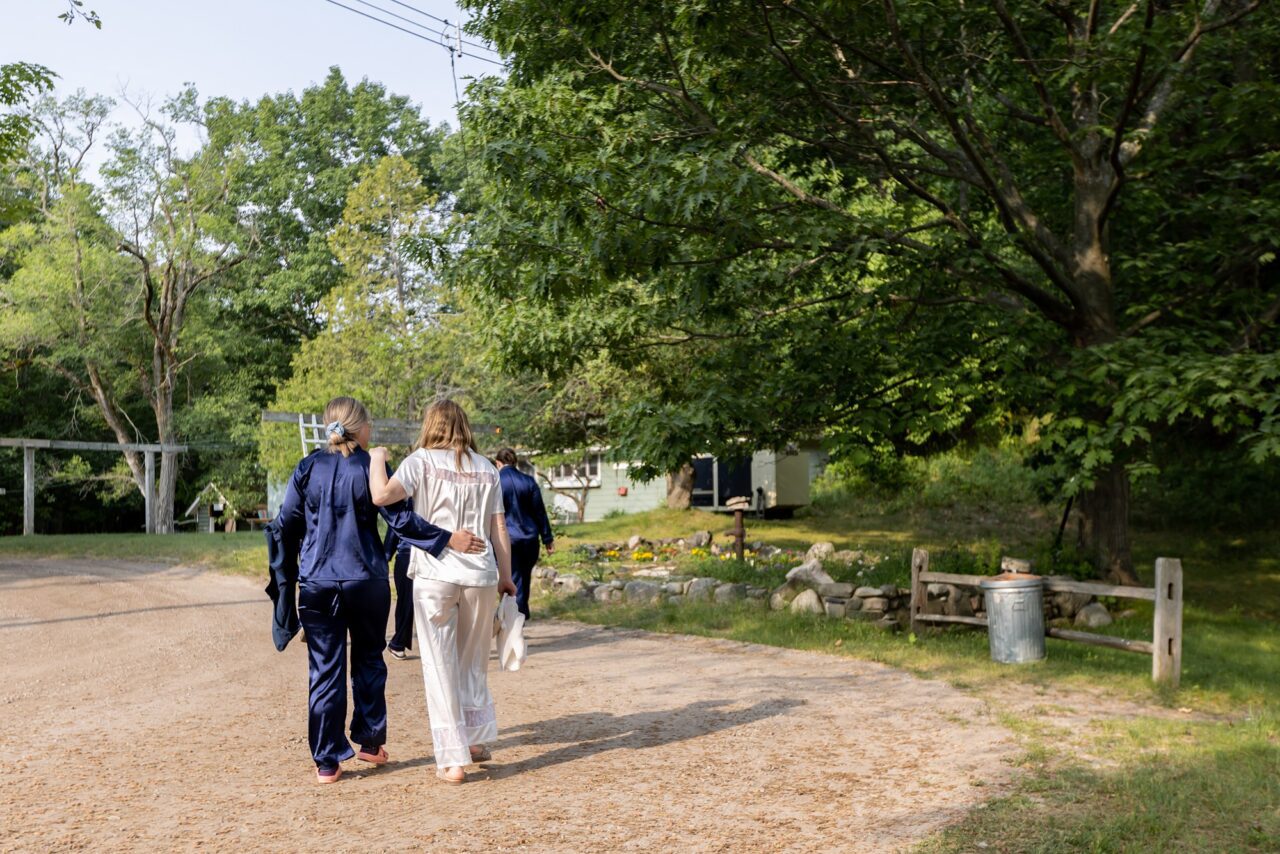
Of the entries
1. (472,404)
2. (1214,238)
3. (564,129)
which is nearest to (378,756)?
(564,129)

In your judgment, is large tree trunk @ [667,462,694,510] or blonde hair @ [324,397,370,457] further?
large tree trunk @ [667,462,694,510]

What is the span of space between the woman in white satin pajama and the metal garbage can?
5.54 metres

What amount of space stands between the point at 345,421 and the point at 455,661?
1.41 metres

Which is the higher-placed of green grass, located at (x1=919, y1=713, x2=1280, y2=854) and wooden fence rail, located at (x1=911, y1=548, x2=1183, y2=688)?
wooden fence rail, located at (x1=911, y1=548, x2=1183, y2=688)

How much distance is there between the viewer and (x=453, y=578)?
625 centimetres

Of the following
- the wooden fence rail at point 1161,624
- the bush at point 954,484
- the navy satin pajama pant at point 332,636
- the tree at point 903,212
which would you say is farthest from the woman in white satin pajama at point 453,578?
the bush at point 954,484

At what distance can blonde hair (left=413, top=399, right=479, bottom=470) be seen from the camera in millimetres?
6391

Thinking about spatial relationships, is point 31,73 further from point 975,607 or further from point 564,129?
point 975,607

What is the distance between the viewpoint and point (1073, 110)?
13758 millimetres

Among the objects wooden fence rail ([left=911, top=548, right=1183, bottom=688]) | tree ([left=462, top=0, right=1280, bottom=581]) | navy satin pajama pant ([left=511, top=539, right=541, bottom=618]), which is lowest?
wooden fence rail ([left=911, top=548, right=1183, bottom=688])

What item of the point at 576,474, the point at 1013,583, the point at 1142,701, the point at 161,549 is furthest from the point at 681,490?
the point at 1142,701

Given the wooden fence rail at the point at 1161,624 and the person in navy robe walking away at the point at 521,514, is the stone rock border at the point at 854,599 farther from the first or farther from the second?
the person in navy robe walking away at the point at 521,514

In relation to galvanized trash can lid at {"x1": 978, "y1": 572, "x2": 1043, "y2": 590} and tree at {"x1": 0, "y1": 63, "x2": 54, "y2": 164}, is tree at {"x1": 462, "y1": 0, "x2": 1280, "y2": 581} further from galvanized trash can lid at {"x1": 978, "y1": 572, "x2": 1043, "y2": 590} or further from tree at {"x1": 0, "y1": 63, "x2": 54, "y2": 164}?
tree at {"x1": 0, "y1": 63, "x2": 54, "y2": 164}

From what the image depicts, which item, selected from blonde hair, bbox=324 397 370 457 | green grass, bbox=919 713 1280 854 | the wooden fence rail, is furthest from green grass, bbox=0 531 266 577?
green grass, bbox=919 713 1280 854
